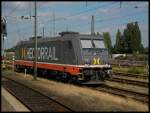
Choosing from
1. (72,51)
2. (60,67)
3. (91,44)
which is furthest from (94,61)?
(60,67)

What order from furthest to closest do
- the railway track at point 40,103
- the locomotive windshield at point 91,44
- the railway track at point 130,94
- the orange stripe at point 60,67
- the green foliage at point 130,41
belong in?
the green foliage at point 130,41, the locomotive windshield at point 91,44, the orange stripe at point 60,67, the railway track at point 130,94, the railway track at point 40,103

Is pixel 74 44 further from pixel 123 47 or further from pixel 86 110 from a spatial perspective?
pixel 123 47

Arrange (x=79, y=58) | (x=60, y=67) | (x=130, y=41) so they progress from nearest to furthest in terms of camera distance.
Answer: (x=79, y=58) → (x=60, y=67) → (x=130, y=41)

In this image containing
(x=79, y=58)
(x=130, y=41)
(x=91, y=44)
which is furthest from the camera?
(x=130, y=41)

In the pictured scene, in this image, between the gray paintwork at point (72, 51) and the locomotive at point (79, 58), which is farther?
the gray paintwork at point (72, 51)

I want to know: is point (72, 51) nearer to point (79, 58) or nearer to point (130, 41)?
point (79, 58)

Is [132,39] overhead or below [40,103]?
overhead

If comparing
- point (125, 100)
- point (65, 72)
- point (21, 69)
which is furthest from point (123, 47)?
point (125, 100)

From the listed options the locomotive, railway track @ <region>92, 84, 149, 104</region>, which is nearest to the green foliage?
the locomotive

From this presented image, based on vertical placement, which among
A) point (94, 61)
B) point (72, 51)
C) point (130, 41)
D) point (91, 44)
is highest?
point (130, 41)

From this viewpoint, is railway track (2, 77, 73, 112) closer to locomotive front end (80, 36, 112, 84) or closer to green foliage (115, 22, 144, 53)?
locomotive front end (80, 36, 112, 84)

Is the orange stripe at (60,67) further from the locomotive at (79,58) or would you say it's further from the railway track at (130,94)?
the railway track at (130,94)

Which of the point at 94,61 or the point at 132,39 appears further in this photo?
the point at 132,39

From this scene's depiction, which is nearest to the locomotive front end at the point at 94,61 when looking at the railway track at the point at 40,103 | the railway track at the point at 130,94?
the railway track at the point at 130,94
